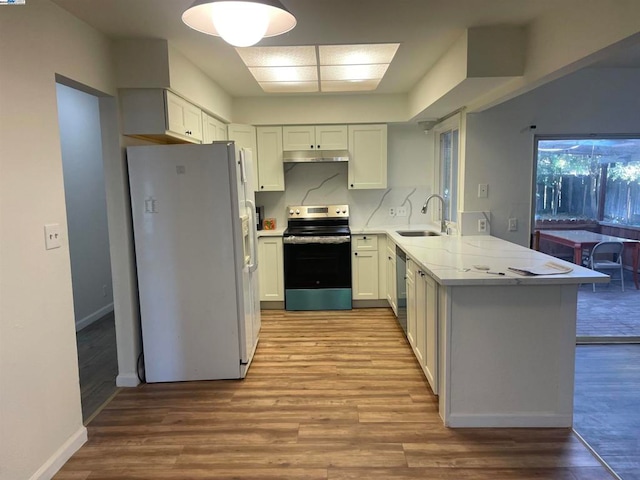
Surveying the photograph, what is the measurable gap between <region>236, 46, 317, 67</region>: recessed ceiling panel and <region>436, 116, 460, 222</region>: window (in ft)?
5.46

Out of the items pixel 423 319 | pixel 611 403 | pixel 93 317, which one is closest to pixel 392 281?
pixel 423 319

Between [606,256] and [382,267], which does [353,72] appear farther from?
[606,256]

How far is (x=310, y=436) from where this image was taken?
225 centimetres

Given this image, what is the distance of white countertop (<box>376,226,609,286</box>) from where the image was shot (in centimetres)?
214

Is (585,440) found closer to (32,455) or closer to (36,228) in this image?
(32,455)

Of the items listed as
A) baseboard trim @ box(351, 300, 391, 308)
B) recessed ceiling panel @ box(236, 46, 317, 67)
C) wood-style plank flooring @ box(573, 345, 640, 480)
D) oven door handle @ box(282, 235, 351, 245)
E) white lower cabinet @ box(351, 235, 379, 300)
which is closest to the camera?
wood-style plank flooring @ box(573, 345, 640, 480)

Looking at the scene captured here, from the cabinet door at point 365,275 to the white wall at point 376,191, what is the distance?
57 cm

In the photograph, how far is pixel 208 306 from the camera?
114 inches

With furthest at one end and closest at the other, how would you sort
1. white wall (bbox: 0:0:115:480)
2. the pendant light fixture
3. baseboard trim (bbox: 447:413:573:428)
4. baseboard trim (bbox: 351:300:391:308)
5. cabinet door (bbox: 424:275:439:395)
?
baseboard trim (bbox: 351:300:391:308) < cabinet door (bbox: 424:275:439:395) < baseboard trim (bbox: 447:413:573:428) < white wall (bbox: 0:0:115:480) < the pendant light fixture

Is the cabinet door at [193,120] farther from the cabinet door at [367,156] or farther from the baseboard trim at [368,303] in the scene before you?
the baseboard trim at [368,303]

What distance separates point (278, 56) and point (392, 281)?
2385mm

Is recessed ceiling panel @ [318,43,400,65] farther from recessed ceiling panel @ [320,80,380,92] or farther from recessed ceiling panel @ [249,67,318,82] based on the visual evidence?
recessed ceiling panel @ [320,80,380,92]

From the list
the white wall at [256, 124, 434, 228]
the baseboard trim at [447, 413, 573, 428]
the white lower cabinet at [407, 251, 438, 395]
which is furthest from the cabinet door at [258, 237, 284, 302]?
the baseboard trim at [447, 413, 573, 428]

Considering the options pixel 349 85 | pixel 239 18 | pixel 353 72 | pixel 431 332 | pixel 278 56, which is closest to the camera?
pixel 239 18
